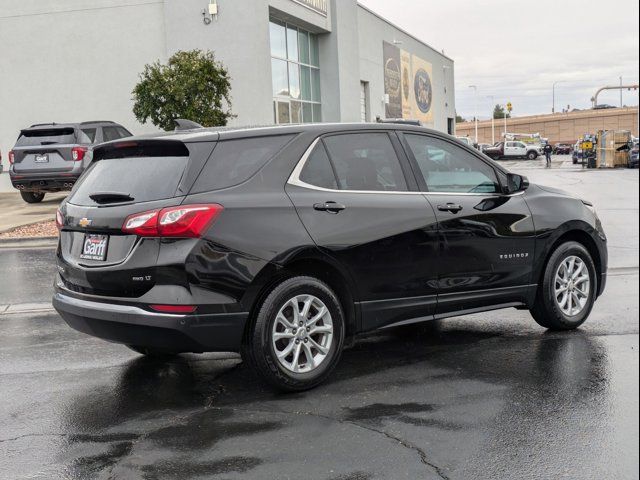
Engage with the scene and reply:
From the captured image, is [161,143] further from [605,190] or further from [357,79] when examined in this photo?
[357,79]

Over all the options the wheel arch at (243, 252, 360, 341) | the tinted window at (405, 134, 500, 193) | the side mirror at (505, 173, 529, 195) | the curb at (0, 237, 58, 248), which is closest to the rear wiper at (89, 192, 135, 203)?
the wheel arch at (243, 252, 360, 341)

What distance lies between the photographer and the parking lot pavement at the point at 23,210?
17.3 metres

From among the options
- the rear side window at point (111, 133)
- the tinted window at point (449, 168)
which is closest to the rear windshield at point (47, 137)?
the rear side window at point (111, 133)

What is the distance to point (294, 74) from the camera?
108ft

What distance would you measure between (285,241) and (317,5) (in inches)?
1212

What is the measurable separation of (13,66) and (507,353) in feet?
85.3

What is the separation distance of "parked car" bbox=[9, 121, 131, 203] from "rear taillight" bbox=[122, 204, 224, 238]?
48.7ft

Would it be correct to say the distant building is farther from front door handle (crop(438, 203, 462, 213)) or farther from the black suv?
front door handle (crop(438, 203, 462, 213))

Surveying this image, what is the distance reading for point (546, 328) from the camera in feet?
22.7

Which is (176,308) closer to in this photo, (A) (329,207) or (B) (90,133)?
(A) (329,207)

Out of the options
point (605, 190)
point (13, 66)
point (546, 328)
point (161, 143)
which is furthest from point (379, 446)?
point (13, 66)

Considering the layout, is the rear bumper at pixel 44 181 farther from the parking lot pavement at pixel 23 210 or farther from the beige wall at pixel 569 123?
the beige wall at pixel 569 123

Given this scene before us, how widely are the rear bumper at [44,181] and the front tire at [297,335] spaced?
49.3 feet

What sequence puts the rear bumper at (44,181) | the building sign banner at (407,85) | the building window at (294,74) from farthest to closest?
the building sign banner at (407,85), the building window at (294,74), the rear bumper at (44,181)
